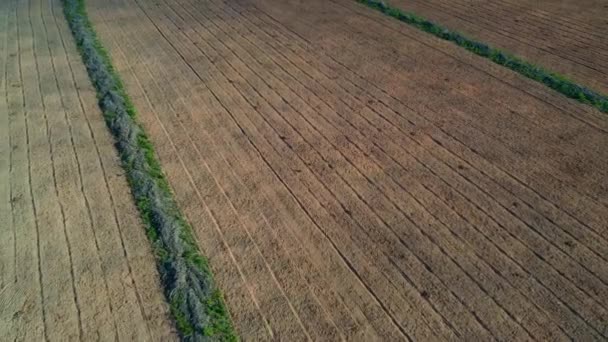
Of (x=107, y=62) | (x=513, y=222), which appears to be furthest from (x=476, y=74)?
(x=107, y=62)

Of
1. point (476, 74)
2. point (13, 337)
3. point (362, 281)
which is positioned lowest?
point (13, 337)

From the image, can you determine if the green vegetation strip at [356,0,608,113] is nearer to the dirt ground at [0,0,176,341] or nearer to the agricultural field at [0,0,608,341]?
the agricultural field at [0,0,608,341]

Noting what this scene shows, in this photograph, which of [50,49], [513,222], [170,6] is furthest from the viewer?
[170,6]

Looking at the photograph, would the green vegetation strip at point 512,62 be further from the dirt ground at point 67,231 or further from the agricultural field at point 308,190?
the dirt ground at point 67,231

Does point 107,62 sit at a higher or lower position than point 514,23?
lower

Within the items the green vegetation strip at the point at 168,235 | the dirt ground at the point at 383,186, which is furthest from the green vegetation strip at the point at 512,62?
the green vegetation strip at the point at 168,235

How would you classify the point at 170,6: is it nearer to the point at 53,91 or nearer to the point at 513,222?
the point at 53,91
